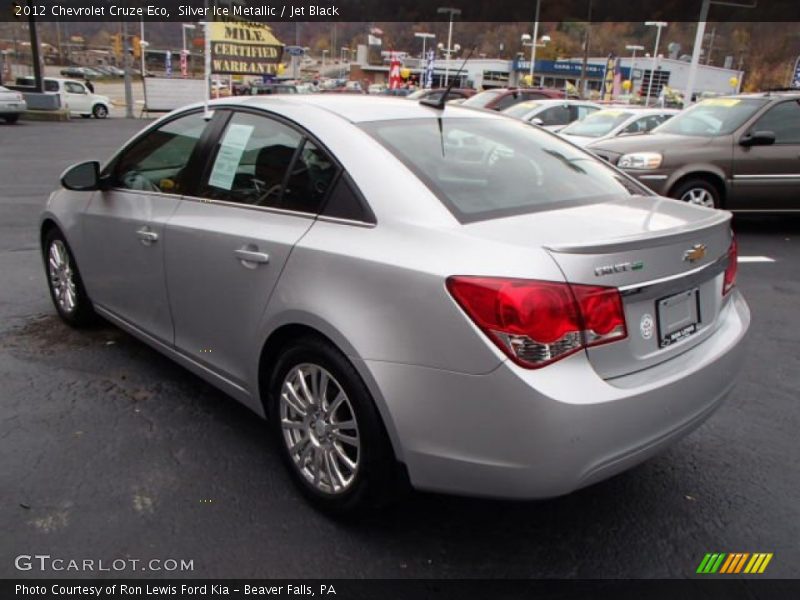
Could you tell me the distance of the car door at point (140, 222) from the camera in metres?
3.41

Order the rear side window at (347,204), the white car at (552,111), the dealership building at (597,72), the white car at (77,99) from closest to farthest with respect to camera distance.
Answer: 1. the rear side window at (347,204)
2. the white car at (552,111)
3. the white car at (77,99)
4. the dealership building at (597,72)

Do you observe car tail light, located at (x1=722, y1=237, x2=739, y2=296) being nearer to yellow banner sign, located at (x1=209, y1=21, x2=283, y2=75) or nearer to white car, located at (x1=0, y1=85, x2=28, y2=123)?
yellow banner sign, located at (x1=209, y1=21, x2=283, y2=75)

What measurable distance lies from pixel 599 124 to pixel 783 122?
420cm

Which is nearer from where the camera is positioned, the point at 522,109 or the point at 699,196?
the point at 699,196

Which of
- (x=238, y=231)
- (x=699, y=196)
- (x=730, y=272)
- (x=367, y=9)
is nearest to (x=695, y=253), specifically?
(x=730, y=272)

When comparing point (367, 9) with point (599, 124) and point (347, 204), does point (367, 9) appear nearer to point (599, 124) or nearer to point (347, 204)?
point (599, 124)

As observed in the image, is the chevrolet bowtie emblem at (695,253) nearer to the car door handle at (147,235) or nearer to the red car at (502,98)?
the car door handle at (147,235)

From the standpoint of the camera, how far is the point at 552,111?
13.9m

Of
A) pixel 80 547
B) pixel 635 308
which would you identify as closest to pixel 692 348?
pixel 635 308

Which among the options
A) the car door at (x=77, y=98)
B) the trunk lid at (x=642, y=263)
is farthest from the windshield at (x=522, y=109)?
the car door at (x=77, y=98)

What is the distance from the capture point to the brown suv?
7.71 meters

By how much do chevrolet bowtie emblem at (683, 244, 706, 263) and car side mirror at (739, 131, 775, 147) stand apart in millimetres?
6182

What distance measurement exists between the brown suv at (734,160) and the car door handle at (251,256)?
601 cm

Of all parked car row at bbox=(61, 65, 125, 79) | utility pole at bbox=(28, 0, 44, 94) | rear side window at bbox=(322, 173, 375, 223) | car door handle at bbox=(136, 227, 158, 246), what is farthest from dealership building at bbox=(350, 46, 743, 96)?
rear side window at bbox=(322, 173, 375, 223)
